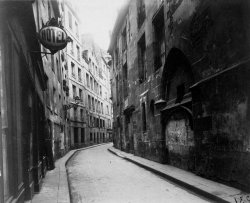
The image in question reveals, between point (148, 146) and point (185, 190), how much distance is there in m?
6.17

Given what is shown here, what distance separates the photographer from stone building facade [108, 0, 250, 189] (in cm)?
519

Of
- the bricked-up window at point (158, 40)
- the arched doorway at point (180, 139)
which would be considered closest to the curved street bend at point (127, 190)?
the arched doorway at point (180, 139)

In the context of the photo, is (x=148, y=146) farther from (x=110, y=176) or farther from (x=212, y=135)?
(x=212, y=135)

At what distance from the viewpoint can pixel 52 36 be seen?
520 centimetres

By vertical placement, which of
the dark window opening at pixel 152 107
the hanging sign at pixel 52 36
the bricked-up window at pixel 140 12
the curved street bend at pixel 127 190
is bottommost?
the curved street bend at pixel 127 190

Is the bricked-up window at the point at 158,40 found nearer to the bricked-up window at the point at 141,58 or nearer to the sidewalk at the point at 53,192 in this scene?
the bricked-up window at the point at 141,58

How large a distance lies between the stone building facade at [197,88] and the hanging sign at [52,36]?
3726mm

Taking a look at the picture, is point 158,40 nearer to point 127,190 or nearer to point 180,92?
point 180,92

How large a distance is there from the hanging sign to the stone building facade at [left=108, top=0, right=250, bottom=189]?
373cm

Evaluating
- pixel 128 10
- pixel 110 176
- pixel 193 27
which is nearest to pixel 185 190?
pixel 110 176

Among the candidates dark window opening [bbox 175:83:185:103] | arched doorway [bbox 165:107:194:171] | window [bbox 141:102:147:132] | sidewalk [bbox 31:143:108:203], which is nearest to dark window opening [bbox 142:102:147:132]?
window [bbox 141:102:147:132]

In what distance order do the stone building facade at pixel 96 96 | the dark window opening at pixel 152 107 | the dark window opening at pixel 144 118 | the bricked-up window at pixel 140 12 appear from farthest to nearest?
the stone building facade at pixel 96 96
the bricked-up window at pixel 140 12
the dark window opening at pixel 144 118
the dark window opening at pixel 152 107

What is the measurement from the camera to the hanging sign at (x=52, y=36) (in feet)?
17.0

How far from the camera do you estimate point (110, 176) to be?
7707mm
